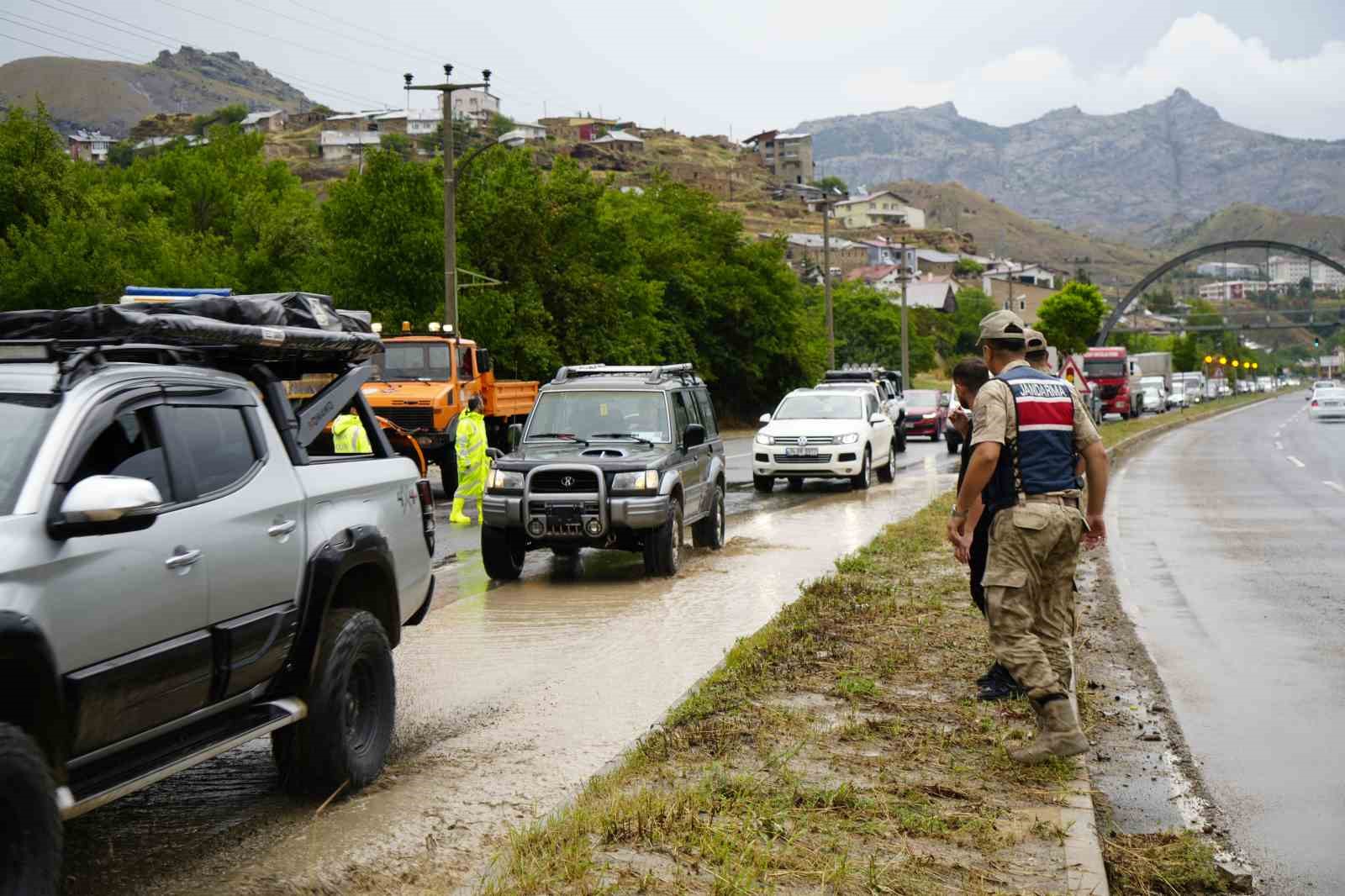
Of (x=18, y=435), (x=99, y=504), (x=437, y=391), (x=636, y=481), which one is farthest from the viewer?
(x=437, y=391)

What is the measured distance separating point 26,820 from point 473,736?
11.1ft

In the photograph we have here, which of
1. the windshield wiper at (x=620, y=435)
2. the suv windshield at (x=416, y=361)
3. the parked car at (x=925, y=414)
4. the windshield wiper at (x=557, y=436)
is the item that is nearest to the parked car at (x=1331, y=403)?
the parked car at (x=925, y=414)

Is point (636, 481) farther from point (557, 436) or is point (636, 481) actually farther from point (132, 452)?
point (132, 452)

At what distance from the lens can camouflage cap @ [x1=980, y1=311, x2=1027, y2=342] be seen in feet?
21.6

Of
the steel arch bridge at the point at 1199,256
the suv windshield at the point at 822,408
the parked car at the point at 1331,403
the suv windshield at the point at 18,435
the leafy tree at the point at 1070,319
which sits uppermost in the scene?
the steel arch bridge at the point at 1199,256

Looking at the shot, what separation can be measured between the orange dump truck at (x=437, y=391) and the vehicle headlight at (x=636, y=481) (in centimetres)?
1101

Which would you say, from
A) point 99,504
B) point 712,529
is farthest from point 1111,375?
point 99,504

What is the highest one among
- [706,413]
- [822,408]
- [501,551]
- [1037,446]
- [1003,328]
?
[1003,328]

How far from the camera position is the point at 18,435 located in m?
4.43

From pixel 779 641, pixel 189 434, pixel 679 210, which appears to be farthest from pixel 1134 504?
pixel 679 210

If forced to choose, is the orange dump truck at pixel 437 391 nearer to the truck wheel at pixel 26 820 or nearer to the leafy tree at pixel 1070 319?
the truck wheel at pixel 26 820

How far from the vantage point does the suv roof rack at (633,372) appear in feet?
47.2

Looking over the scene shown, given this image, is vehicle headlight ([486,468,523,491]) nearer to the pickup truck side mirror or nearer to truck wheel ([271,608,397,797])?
truck wheel ([271,608,397,797])

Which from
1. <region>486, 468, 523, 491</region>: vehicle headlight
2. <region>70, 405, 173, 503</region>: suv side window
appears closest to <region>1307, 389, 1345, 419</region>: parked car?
<region>486, 468, 523, 491</region>: vehicle headlight
